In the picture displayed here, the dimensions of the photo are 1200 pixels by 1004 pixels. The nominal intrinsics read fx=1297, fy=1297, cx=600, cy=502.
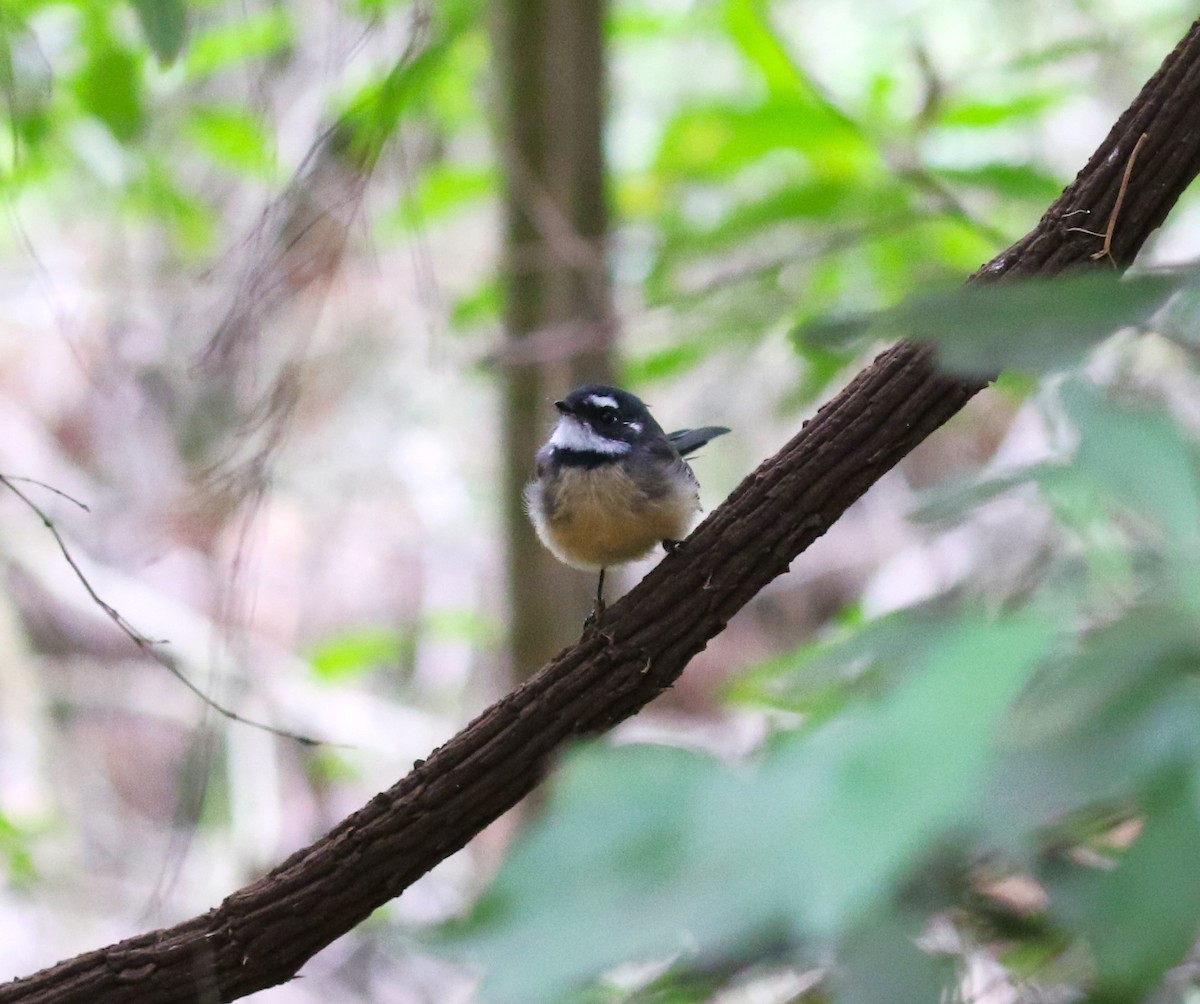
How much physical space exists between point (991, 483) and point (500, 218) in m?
3.99

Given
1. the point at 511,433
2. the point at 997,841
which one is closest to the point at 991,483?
the point at 997,841

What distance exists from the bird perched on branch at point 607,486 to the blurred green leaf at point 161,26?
1.69m

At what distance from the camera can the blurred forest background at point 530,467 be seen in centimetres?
66

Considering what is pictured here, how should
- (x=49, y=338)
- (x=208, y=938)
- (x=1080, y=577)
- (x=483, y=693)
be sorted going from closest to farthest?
(x=1080, y=577), (x=208, y=938), (x=483, y=693), (x=49, y=338)

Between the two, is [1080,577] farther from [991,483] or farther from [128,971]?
[128,971]

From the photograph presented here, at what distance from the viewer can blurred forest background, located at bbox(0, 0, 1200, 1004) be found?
0.66 metres

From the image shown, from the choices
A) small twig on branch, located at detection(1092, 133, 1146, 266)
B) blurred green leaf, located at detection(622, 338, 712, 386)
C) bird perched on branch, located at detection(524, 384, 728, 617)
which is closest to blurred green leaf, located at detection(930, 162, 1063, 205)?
blurred green leaf, located at detection(622, 338, 712, 386)

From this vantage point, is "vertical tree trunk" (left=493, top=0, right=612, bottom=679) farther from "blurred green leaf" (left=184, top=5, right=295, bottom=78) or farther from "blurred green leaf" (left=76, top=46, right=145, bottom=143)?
"blurred green leaf" (left=76, top=46, right=145, bottom=143)

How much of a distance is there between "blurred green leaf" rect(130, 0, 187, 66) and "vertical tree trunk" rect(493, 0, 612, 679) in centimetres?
274

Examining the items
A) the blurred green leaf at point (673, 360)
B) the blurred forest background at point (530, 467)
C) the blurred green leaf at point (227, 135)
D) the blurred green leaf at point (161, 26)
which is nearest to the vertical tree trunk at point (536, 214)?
the blurred forest background at point (530, 467)

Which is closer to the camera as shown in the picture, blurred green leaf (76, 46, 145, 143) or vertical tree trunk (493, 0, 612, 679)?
blurred green leaf (76, 46, 145, 143)

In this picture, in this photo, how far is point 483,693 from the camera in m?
7.32

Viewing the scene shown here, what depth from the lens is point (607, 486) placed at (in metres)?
3.25

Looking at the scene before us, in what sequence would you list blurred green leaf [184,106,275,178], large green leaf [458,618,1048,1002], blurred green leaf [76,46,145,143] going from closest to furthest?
large green leaf [458,618,1048,1002] < blurred green leaf [76,46,145,143] < blurred green leaf [184,106,275,178]
